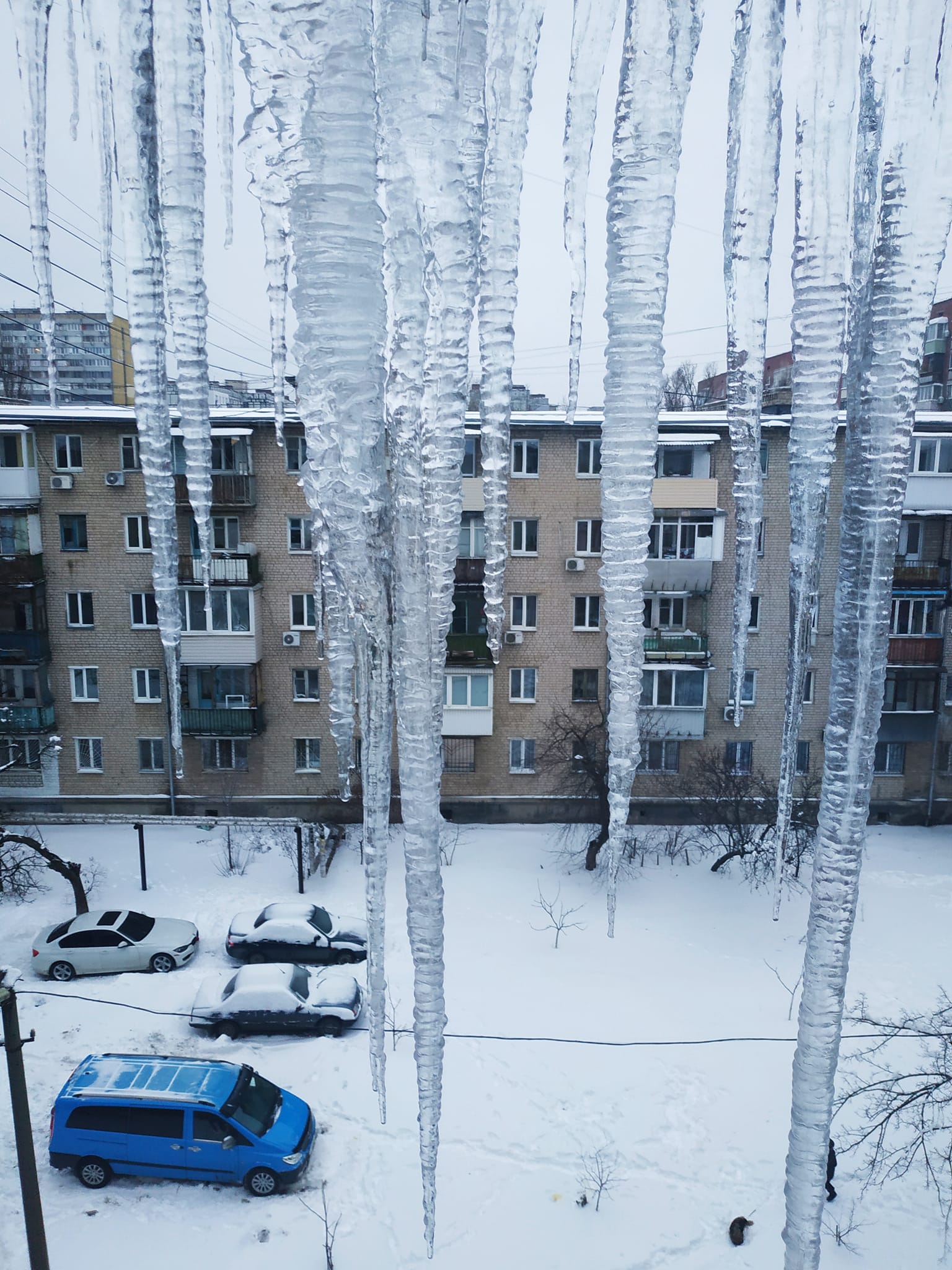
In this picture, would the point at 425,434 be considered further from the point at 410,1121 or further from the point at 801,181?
the point at 410,1121

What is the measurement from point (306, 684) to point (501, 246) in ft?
40.8

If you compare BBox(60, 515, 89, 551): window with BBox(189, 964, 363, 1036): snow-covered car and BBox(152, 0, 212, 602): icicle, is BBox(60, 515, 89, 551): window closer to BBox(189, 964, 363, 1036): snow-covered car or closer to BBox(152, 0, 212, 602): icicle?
BBox(189, 964, 363, 1036): snow-covered car

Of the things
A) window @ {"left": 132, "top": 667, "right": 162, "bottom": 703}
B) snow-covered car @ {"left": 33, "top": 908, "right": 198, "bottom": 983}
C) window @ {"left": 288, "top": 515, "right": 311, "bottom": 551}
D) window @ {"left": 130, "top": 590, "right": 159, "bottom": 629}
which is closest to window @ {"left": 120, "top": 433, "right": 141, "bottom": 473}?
window @ {"left": 130, "top": 590, "right": 159, "bottom": 629}

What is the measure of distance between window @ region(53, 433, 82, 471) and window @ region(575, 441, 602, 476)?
→ 8.48 metres

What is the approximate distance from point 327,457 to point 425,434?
290 mm

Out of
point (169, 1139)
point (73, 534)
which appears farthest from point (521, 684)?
point (169, 1139)

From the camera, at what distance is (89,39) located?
7.81ft

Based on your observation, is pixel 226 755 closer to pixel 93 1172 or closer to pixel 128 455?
pixel 128 455

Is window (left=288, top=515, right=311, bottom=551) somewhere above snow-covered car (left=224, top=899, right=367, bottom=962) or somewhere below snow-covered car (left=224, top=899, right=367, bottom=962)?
above

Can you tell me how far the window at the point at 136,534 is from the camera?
13523 millimetres

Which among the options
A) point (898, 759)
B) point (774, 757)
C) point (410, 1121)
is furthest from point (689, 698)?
point (410, 1121)

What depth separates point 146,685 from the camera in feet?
46.3

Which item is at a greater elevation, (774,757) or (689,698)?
(689,698)

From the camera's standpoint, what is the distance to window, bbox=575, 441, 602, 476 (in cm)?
1338
